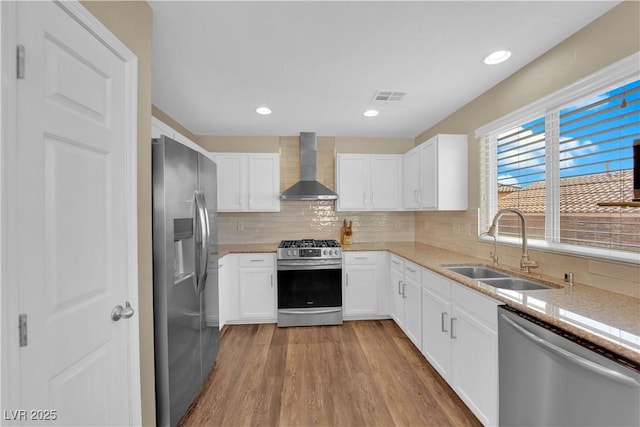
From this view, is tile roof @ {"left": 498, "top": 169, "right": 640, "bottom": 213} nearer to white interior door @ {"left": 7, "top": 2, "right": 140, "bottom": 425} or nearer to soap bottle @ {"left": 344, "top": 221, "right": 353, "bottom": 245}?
soap bottle @ {"left": 344, "top": 221, "right": 353, "bottom": 245}

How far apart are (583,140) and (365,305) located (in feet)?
8.53

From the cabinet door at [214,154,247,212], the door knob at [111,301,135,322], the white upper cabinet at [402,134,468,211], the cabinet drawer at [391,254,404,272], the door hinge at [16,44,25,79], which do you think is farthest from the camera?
the cabinet door at [214,154,247,212]

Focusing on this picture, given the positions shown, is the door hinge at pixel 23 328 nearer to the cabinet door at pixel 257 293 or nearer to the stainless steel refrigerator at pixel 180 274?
the stainless steel refrigerator at pixel 180 274

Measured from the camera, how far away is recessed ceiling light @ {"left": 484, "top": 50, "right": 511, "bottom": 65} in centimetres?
191

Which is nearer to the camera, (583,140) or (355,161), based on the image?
(583,140)

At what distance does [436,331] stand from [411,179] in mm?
1942

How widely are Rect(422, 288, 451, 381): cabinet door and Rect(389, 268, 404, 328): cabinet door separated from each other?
0.59 meters

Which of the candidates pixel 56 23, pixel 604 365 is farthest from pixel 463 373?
pixel 56 23

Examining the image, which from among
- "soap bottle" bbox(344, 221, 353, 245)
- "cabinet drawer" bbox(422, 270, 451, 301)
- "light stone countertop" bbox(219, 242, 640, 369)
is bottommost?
"cabinet drawer" bbox(422, 270, 451, 301)

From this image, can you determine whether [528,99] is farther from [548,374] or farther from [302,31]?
[548,374]

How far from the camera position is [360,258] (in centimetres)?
351

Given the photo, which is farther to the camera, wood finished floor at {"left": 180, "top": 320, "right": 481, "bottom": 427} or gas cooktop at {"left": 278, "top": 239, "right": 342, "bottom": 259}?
gas cooktop at {"left": 278, "top": 239, "right": 342, "bottom": 259}

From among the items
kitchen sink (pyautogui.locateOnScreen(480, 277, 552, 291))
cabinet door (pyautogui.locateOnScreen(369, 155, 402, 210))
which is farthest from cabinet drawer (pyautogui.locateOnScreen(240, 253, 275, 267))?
kitchen sink (pyautogui.locateOnScreen(480, 277, 552, 291))

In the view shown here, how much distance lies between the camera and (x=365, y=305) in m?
3.49
